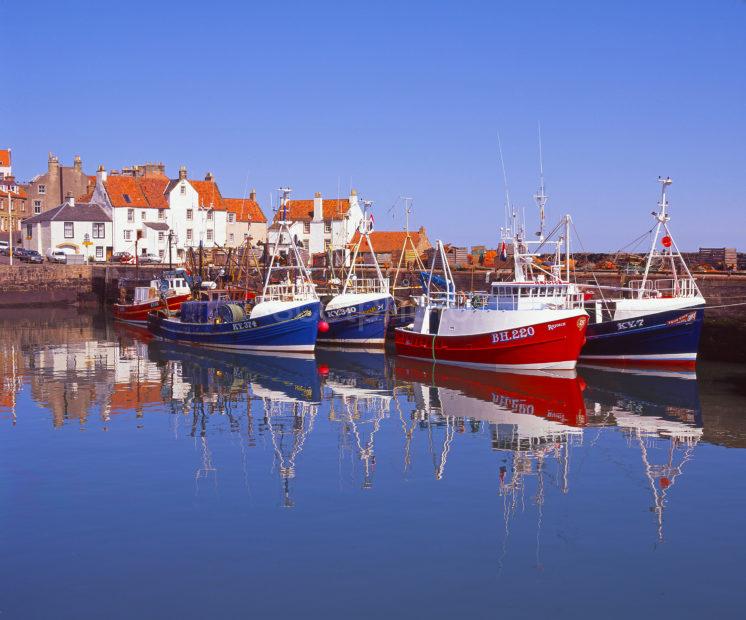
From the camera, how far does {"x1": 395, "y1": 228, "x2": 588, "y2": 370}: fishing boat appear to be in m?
35.1

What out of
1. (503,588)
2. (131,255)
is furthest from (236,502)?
(131,255)

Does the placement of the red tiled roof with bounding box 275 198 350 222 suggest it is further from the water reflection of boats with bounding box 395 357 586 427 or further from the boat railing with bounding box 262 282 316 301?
the water reflection of boats with bounding box 395 357 586 427

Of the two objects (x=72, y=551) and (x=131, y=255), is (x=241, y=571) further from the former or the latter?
(x=131, y=255)

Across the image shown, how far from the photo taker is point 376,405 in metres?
29.2

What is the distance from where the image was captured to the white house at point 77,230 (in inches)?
3152

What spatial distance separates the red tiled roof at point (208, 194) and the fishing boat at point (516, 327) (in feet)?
157

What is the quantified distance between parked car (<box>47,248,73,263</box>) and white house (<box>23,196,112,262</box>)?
291mm

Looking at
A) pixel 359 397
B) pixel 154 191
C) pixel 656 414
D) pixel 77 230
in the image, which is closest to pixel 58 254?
pixel 77 230

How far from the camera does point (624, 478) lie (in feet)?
65.3

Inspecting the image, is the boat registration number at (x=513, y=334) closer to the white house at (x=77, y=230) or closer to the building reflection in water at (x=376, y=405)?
the building reflection in water at (x=376, y=405)

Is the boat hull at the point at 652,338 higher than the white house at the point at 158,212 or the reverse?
the reverse

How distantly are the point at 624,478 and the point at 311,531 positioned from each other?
282 inches

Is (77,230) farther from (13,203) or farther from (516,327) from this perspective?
(516,327)

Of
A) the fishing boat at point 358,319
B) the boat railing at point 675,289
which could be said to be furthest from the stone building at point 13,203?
the boat railing at point 675,289
